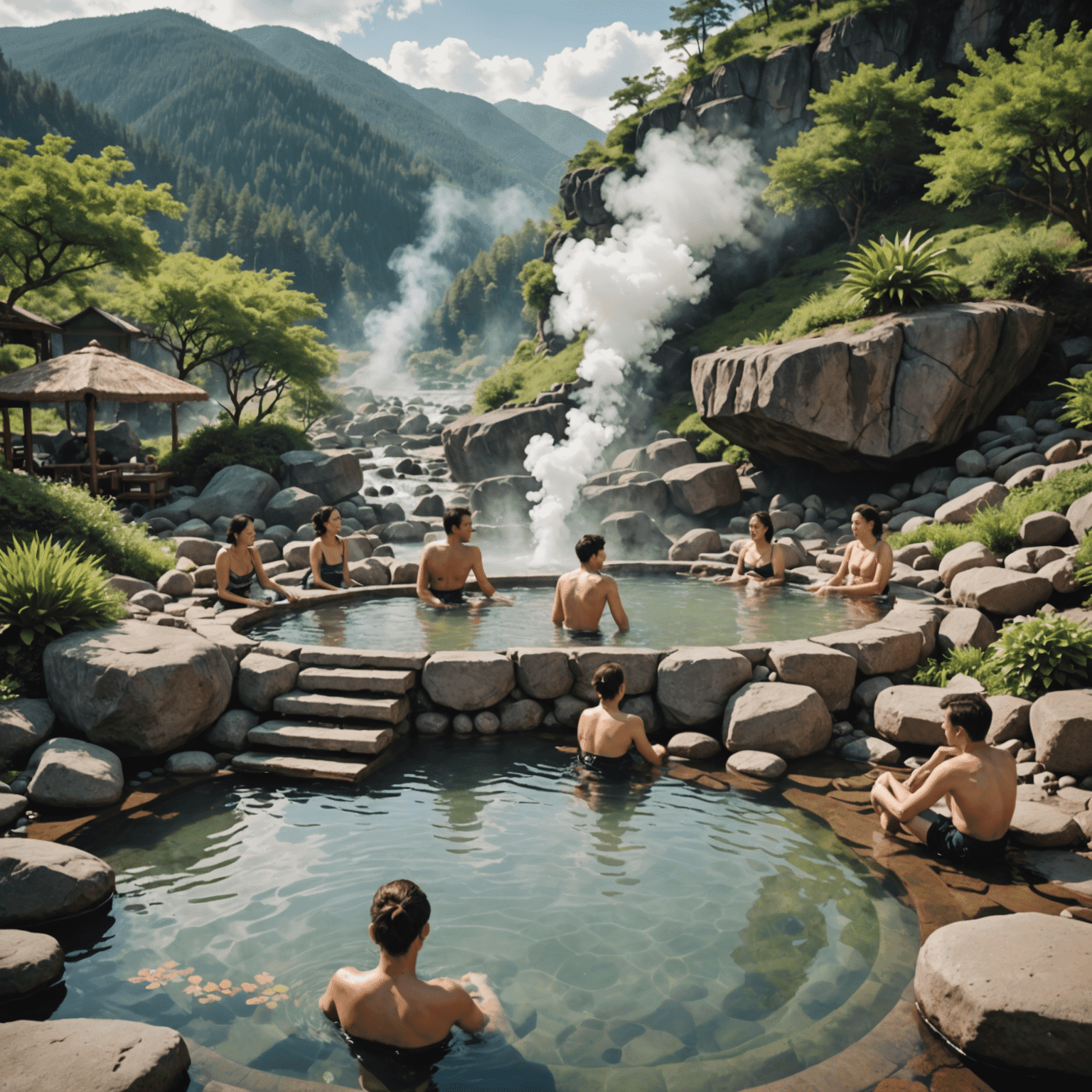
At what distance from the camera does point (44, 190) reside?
22.1 metres

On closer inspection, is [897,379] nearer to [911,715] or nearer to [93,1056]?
[911,715]

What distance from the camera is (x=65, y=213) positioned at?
74.1 feet

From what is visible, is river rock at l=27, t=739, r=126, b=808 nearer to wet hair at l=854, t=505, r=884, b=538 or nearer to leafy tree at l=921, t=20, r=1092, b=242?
wet hair at l=854, t=505, r=884, b=538

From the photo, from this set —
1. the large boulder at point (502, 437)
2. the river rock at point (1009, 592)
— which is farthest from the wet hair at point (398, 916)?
the large boulder at point (502, 437)

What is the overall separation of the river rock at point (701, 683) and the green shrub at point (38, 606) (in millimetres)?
4776

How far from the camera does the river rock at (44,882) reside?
165 inches

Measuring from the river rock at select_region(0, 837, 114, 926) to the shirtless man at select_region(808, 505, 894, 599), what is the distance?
7522 millimetres

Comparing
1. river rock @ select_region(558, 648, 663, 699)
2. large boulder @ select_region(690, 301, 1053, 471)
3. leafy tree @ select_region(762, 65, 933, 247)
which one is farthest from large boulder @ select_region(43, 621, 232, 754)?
leafy tree @ select_region(762, 65, 933, 247)

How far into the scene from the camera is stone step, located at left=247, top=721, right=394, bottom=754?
248 inches

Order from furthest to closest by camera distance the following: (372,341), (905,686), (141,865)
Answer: (372,341) < (905,686) < (141,865)

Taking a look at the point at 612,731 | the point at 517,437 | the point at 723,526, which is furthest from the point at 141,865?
the point at 517,437

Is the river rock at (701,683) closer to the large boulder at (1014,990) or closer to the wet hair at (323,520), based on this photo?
the large boulder at (1014,990)

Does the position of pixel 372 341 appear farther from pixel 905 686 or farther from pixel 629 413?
pixel 905 686

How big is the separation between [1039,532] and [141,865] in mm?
9315
